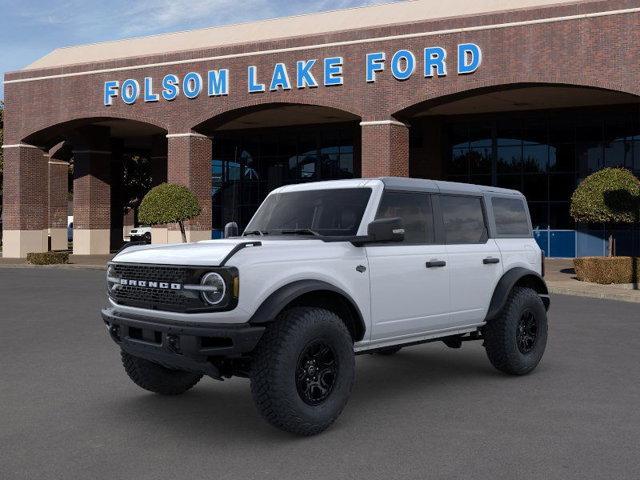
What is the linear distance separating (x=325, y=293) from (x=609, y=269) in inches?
648

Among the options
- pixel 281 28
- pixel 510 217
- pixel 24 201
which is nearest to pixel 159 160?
pixel 24 201

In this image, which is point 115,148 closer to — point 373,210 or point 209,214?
point 209,214

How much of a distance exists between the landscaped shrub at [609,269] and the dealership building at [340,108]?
6.81m

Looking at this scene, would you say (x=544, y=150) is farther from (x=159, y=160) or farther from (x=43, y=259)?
(x=43, y=259)

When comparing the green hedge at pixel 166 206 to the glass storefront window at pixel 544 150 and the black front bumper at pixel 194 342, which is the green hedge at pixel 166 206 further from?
the black front bumper at pixel 194 342

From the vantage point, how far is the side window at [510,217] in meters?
8.33

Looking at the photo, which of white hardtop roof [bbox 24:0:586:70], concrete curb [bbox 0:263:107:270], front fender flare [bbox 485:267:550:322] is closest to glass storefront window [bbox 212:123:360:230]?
white hardtop roof [bbox 24:0:586:70]

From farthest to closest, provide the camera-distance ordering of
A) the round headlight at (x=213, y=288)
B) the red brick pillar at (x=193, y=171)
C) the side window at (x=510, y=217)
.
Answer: the red brick pillar at (x=193, y=171) < the side window at (x=510, y=217) < the round headlight at (x=213, y=288)

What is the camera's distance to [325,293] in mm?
6184

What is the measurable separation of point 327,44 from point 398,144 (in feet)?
16.0

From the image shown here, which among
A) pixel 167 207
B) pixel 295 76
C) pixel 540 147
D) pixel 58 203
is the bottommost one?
pixel 167 207

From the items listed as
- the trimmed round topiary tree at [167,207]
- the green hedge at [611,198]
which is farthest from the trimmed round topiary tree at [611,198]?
the trimmed round topiary tree at [167,207]

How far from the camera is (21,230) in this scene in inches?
1439

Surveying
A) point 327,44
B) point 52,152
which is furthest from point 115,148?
point 327,44
